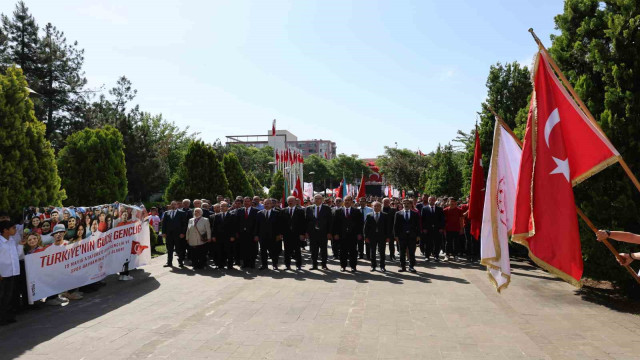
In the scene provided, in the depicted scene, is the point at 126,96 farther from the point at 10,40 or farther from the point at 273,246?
the point at 273,246

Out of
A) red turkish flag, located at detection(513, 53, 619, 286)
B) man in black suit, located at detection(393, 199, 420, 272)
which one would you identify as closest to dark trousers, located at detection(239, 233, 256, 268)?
man in black suit, located at detection(393, 199, 420, 272)

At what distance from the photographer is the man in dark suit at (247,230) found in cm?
1309

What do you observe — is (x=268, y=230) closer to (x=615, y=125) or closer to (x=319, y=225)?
(x=319, y=225)

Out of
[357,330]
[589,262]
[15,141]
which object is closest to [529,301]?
[589,262]

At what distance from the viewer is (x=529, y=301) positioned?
8789 mm

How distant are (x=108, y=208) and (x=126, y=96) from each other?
141ft

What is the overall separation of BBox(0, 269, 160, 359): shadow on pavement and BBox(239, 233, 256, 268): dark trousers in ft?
8.99

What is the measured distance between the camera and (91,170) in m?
15.5

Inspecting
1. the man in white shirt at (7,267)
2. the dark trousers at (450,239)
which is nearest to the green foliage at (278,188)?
the dark trousers at (450,239)

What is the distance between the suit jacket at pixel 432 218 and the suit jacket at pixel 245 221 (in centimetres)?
533

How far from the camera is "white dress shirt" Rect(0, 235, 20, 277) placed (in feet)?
24.9

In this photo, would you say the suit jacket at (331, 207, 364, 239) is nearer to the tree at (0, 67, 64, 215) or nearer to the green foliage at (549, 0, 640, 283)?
the green foliage at (549, 0, 640, 283)

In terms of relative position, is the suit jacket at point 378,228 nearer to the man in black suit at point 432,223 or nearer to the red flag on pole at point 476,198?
the man in black suit at point 432,223

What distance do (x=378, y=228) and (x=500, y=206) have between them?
6.54 meters
